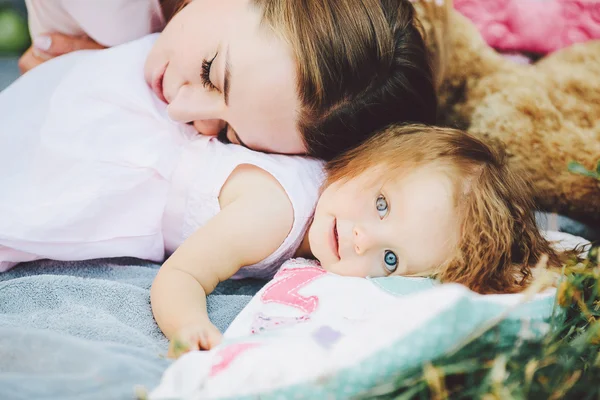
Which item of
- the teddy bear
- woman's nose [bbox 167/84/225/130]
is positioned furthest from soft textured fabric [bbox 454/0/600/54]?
woman's nose [bbox 167/84/225/130]

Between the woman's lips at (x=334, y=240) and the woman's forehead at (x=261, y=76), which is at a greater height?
the woman's forehead at (x=261, y=76)

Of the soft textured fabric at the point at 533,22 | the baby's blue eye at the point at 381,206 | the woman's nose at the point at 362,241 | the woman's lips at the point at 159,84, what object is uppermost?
the soft textured fabric at the point at 533,22

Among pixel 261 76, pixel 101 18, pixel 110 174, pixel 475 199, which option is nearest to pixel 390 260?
pixel 475 199

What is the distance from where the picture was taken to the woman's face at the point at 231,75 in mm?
1030

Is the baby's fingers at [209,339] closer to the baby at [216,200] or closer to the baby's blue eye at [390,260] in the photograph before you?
the baby at [216,200]

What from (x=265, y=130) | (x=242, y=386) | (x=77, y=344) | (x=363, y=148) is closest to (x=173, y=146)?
(x=265, y=130)

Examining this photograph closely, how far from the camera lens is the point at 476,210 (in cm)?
97

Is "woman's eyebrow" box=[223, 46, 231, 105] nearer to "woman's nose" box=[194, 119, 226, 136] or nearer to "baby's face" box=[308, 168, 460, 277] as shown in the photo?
"woman's nose" box=[194, 119, 226, 136]

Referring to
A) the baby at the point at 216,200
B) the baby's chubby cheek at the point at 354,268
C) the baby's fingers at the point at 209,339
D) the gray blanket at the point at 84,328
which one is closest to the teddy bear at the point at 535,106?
the baby at the point at 216,200

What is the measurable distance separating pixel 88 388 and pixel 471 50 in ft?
3.73

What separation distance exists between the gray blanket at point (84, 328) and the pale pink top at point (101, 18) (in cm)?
53

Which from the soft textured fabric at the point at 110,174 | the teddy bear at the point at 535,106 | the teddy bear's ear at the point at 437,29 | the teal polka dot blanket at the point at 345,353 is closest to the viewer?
the teal polka dot blanket at the point at 345,353

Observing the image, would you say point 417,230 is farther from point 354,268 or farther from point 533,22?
point 533,22

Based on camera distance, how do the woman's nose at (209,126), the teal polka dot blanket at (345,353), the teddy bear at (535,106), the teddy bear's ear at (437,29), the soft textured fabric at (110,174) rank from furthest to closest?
the teddy bear's ear at (437,29) → the teddy bear at (535,106) → the woman's nose at (209,126) → the soft textured fabric at (110,174) → the teal polka dot blanket at (345,353)
